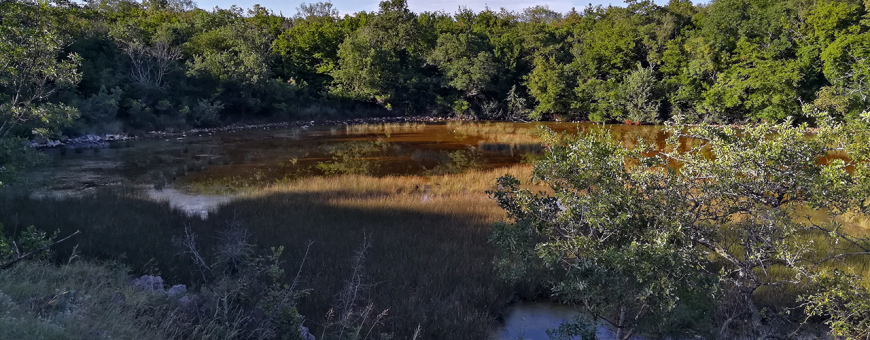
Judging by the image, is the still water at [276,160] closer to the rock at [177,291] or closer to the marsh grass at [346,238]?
the marsh grass at [346,238]

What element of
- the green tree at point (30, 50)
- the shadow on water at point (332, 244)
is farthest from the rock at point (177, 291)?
the green tree at point (30, 50)

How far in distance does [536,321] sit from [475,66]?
3627 centimetres

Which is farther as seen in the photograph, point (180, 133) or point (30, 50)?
point (180, 133)

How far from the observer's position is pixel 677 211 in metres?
4.56

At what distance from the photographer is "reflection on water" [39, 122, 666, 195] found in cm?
1563

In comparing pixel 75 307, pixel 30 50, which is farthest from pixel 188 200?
pixel 75 307

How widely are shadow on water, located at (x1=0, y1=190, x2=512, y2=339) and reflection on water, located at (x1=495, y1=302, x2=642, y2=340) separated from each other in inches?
9.1

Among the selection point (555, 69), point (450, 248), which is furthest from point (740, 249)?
point (555, 69)

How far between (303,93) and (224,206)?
30.3m

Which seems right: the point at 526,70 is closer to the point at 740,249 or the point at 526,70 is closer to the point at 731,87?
the point at 731,87

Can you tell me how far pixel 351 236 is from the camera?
29.5 feet

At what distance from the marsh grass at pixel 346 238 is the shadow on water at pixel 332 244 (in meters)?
0.02

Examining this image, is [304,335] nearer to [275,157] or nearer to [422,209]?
[422,209]

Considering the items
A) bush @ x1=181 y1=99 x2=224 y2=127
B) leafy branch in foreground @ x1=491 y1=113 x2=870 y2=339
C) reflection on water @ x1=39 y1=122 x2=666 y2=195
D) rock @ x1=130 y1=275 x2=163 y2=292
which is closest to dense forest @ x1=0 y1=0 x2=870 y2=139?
bush @ x1=181 y1=99 x2=224 y2=127
